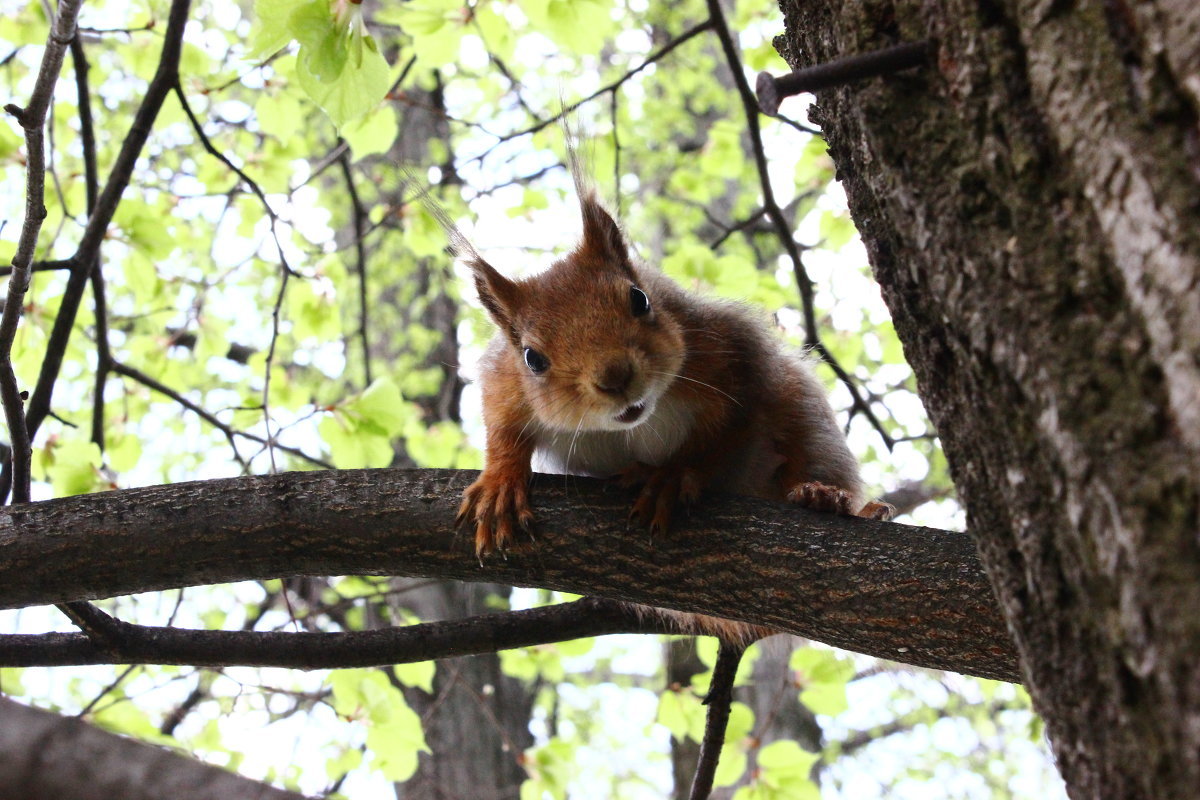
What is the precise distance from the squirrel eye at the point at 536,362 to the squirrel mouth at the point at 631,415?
31 centimetres

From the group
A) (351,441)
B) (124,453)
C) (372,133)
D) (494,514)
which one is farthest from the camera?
(124,453)

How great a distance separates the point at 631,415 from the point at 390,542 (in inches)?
29.5

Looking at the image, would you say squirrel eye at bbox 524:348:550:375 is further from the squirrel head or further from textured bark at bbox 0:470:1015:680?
textured bark at bbox 0:470:1015:680

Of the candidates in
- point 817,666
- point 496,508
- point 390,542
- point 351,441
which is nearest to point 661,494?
point 496,508

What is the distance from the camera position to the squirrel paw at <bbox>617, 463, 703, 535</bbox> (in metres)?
2.27

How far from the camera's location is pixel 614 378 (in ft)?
8.68

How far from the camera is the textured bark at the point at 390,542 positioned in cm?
215

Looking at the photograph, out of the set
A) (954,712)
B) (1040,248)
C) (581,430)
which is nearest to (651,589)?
(581,430)

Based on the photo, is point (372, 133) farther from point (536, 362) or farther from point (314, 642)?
point (314, 642)

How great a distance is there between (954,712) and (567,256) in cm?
783

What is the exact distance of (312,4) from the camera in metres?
2.23

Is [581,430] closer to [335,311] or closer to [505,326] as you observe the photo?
[505,326]

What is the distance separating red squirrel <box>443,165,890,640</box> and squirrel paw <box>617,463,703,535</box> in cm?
2

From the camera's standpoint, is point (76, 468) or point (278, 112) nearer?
point (76, 468)
